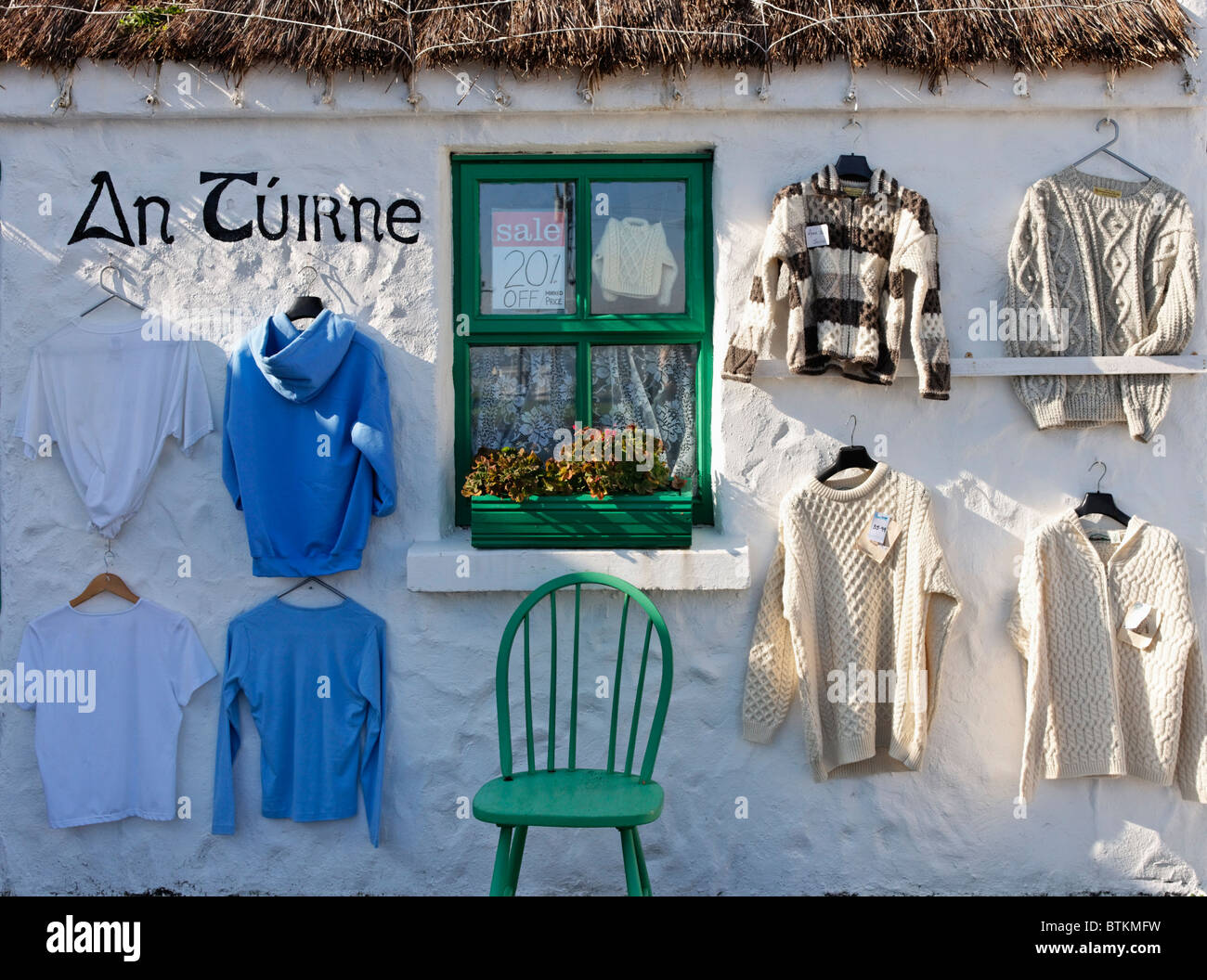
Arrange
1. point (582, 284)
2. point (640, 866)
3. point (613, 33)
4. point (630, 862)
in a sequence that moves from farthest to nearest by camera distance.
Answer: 1. point (582, 284)
2. point (613, 33)
3. point (640, 866)
4. point (630, 862)

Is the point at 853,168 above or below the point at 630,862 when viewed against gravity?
above

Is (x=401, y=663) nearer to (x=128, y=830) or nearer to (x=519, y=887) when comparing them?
(x=519, y=887)

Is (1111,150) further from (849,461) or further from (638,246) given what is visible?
(638,246)

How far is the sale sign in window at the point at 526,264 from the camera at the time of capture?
134 inches

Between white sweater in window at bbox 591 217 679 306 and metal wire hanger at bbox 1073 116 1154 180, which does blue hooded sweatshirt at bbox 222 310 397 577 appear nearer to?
white sweater in window at bbox 591 217 679 306

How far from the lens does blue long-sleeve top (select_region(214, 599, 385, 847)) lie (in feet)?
10.5

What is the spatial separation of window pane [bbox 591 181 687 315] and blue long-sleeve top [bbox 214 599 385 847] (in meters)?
1.30

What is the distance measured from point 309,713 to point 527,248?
5.30 feet

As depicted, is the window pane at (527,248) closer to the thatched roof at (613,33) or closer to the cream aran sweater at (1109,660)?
the thatched roof at (613,33)

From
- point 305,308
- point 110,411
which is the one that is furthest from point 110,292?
point 305,308

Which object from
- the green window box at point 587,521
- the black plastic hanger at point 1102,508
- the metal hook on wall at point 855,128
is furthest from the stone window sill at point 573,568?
the metal hook on wall at point 855,128

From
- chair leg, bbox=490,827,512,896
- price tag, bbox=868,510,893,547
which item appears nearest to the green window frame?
price tag, bbox=868,510,893,547

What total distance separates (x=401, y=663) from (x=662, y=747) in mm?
851

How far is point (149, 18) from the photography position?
10.4 feet
